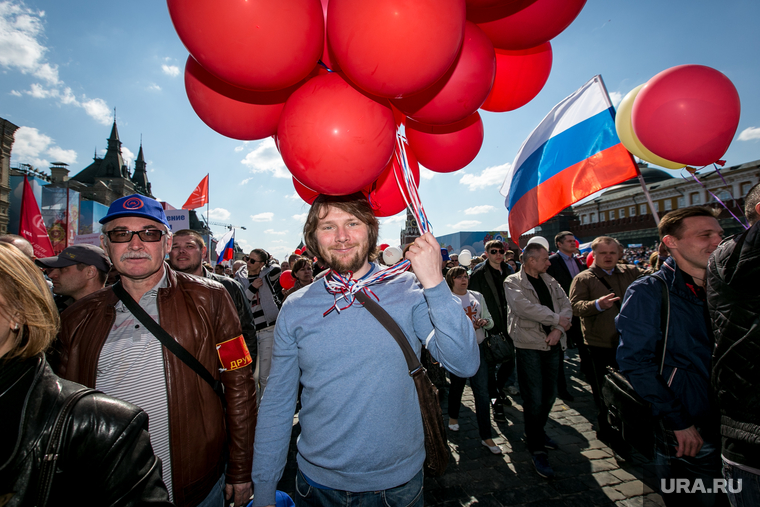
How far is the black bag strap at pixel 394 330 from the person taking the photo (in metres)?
1.42

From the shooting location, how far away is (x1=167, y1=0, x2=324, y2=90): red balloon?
3.62 ft

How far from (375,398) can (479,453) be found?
8.91ft

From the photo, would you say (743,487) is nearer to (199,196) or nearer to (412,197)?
(412,197)

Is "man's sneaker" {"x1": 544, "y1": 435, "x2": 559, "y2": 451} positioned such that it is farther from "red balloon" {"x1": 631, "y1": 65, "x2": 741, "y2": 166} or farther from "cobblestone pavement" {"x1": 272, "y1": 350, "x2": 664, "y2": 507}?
"red balloon" {"x1": 631, "y1": 65, "x2": 741, "y2": 166}

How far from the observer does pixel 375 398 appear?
141cm

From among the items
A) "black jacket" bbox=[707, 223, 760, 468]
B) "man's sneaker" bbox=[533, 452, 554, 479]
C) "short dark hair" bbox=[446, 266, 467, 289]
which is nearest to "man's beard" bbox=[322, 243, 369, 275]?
"black jacket" bbox=[707, 223, 760, 468]

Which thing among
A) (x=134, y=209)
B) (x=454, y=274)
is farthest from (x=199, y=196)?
(x=134, y=209)

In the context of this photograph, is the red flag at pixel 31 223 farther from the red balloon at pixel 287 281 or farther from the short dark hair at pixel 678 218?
the short dark hair at pixel 678 218

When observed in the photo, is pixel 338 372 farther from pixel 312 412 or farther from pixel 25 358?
pixel 25 358

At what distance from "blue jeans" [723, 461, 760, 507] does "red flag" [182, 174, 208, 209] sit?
488 inches

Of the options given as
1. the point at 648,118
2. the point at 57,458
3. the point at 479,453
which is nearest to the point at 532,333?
the point at 479,453

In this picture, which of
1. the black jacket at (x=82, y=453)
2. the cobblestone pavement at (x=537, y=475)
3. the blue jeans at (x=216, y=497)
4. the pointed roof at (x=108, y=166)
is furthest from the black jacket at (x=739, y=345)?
the pointed roof at (x=108, y=166)

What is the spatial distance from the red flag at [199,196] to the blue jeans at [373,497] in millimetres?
11448

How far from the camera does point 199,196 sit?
11258 millimetres
